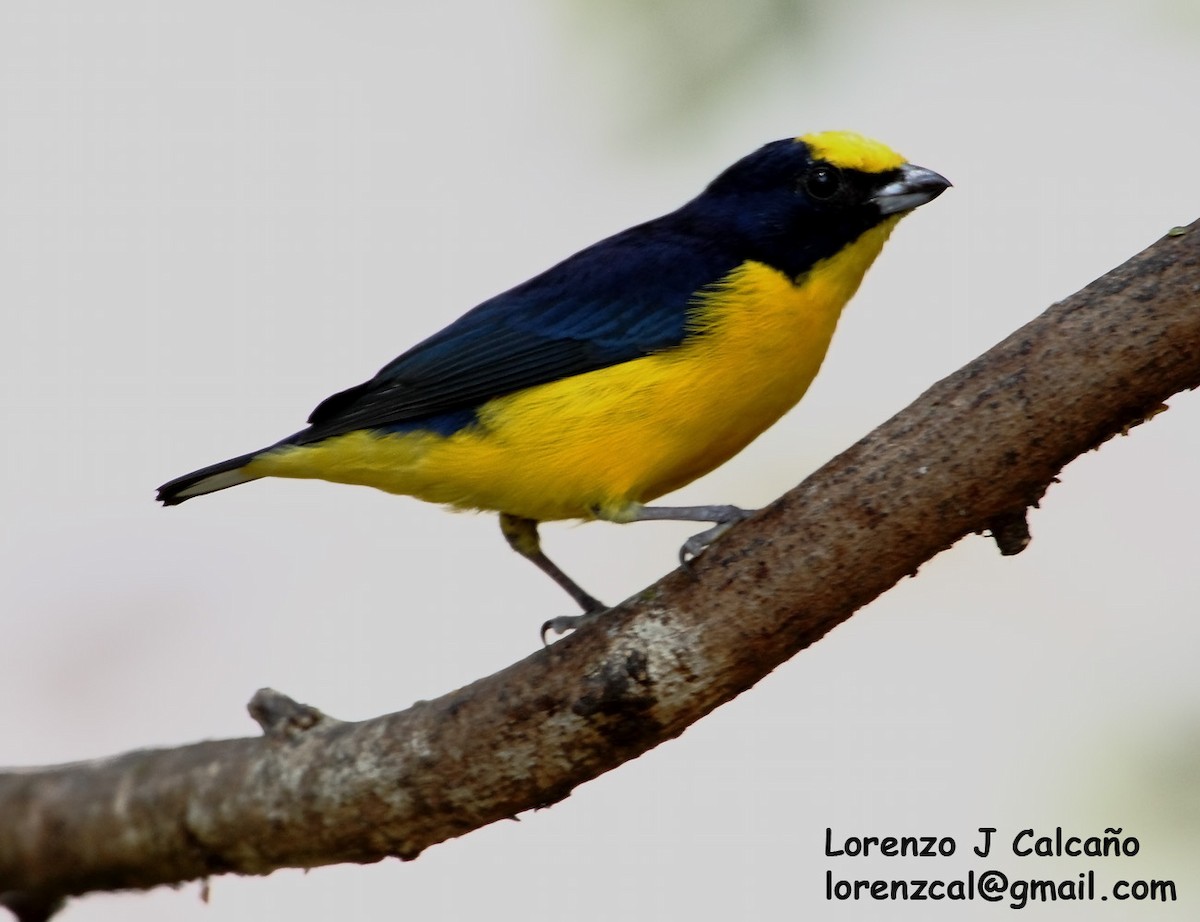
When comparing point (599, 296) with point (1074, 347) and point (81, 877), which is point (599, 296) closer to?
point (1074, 347)

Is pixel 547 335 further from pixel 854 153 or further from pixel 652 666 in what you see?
pixel 652 666

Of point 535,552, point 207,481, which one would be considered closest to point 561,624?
point 535,552

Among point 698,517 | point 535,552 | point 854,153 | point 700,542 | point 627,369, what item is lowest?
point 700,542

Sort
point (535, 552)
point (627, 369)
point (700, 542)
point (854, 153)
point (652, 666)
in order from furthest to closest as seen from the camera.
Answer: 1. point (535, 552)
2. point (854, 153)
3. point (627, 369)
4. point (700, 542)
5. point (652, 666)

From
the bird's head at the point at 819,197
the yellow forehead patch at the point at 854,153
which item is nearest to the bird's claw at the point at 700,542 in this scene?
the bird's head at the point at 819,197

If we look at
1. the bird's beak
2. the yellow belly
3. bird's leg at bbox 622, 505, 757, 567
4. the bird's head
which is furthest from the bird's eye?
bird's leg at bbox 622, 505, 757, 567

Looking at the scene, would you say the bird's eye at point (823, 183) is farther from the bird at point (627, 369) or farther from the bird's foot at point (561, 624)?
the bird's foot at point (561, 624)

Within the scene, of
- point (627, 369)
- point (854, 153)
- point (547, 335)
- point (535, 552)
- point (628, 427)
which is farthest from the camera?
point (535, 552)
